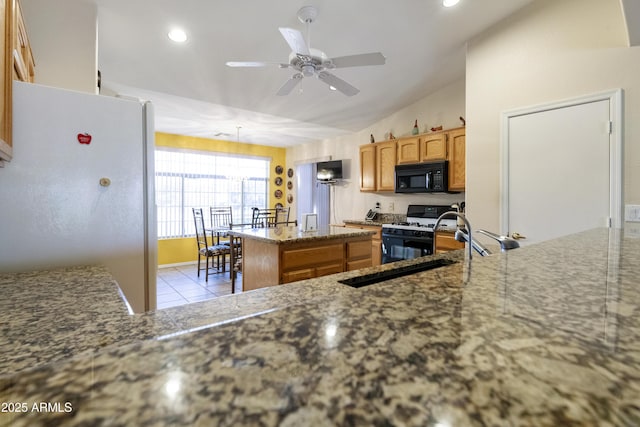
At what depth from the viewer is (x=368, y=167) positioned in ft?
16.5

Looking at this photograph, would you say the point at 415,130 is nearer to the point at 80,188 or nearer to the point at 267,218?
the point at 267,218

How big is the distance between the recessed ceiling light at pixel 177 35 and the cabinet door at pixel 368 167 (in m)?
3.09

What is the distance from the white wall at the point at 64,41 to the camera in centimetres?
200

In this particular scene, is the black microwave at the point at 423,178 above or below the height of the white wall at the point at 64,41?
below

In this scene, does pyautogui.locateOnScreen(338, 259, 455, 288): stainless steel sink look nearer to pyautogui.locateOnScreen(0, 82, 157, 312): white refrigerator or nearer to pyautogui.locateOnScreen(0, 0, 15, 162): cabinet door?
pyautogui.locateOnScreen(0, 82, 157, 312): white refrigerator

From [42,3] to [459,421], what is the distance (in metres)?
3.06

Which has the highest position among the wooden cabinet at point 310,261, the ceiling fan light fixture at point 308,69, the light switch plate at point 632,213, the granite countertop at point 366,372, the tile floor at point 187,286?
the ceiling fan light fixture at point 308,69

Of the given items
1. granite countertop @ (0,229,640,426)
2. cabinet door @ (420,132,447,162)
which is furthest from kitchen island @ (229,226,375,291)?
granite countertop @ (0,229,640,426)

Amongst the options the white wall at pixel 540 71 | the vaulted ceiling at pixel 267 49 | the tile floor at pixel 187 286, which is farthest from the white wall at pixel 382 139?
the tile floor at pixel 187 286

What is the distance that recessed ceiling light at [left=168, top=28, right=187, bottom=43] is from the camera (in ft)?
8.50

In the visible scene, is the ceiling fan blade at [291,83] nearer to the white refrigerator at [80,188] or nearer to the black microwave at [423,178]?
the white refrigerator at [80,188]

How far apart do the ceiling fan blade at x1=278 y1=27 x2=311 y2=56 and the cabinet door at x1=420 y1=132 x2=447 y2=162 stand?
2357 millimetres

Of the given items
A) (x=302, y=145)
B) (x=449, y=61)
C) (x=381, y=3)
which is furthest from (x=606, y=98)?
(x=302, y=145)

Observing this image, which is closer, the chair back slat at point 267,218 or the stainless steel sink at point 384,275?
the stainless steel sink at point 384,275
